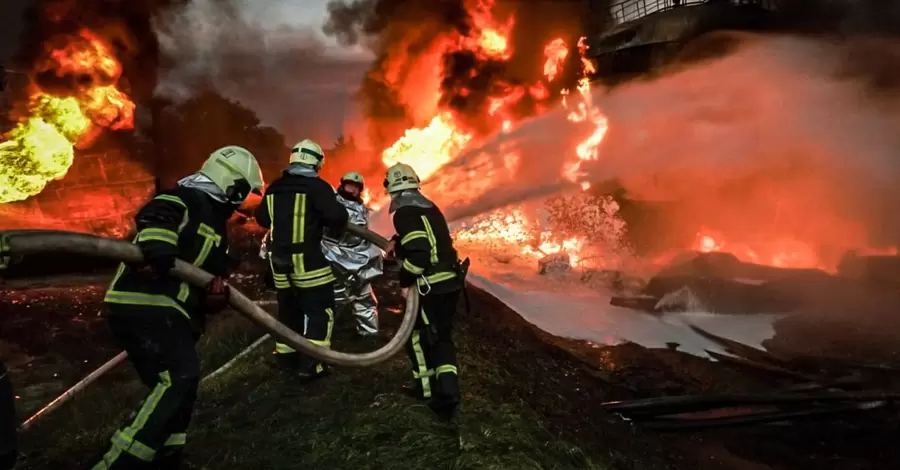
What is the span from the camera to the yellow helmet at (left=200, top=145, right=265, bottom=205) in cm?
371

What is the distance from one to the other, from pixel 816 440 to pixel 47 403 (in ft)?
25.9

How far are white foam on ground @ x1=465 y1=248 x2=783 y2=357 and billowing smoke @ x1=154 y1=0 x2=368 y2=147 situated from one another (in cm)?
727

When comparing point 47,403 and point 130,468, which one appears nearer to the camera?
point 130,468

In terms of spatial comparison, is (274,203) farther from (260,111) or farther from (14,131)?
(260,111)

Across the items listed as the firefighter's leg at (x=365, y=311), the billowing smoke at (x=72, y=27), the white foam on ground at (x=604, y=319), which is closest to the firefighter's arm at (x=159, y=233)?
the firefighter's leg at (x=365, y=311)

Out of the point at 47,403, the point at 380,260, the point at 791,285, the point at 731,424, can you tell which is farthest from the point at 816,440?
the point at 47,403

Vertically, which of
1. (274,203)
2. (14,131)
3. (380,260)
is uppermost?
(14,131)

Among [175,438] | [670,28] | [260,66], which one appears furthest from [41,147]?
[670,28]

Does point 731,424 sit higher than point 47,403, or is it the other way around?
point 47,403

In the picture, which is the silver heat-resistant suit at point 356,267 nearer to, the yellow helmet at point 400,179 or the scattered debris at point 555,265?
the yellow helmet at point 400,179

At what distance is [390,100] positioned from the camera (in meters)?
15.1

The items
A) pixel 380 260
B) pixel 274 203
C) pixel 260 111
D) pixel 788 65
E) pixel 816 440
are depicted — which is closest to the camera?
pixel 274 203

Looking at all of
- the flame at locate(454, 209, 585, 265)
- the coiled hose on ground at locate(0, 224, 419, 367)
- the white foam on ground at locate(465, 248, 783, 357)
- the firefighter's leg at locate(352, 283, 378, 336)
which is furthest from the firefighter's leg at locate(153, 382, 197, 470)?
the flame at locate(454, 209, 585, 265)

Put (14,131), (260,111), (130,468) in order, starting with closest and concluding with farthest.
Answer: (130,468) → (14,131) → (260,111)
